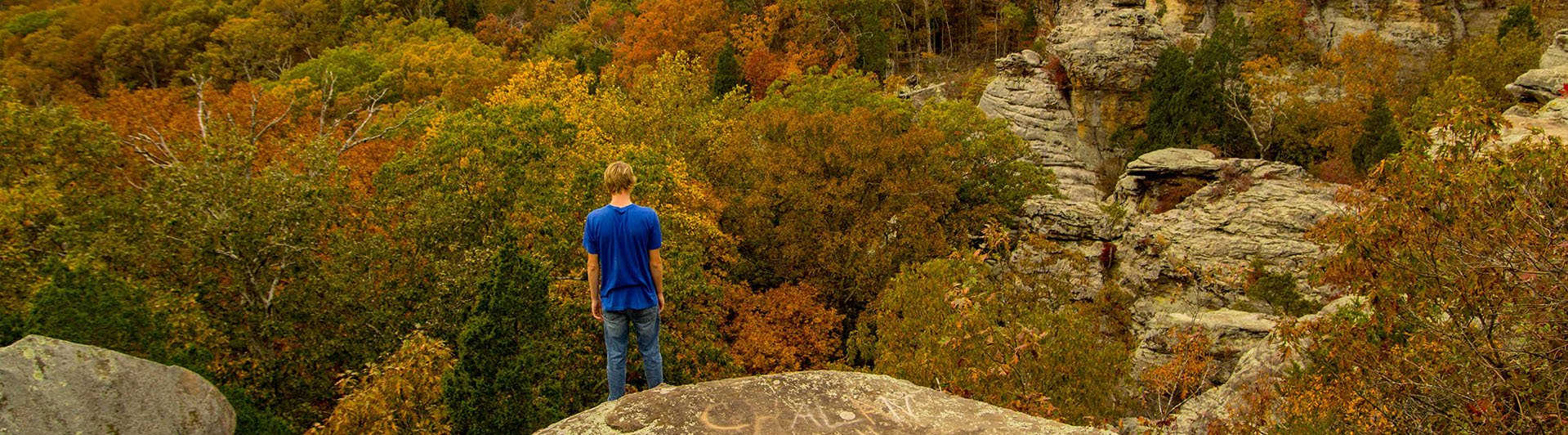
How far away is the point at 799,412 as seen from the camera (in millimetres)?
6238

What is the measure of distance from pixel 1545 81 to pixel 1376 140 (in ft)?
16.9

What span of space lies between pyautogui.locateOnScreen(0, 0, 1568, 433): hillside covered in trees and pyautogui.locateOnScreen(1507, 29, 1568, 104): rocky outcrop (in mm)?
356

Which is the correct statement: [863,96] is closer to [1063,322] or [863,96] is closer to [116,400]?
[1063,322]

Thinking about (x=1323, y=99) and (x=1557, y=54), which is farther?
(x=1323, y=99)

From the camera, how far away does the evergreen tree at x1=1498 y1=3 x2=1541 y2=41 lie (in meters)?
37.6

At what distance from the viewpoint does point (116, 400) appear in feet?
28.9

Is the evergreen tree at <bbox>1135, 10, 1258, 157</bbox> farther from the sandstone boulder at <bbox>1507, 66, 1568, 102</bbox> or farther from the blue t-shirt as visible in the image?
the blue t-shirt

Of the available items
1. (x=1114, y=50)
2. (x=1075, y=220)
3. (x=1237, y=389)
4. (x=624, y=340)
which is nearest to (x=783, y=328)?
(x=1075, y=220)

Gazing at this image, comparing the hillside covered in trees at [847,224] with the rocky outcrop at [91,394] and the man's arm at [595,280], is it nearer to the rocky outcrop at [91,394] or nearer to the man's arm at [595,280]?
the rocky outcrop at [91,394]

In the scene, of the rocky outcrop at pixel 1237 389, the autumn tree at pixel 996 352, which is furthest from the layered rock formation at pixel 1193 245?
the autumn tree at pixel 996 352

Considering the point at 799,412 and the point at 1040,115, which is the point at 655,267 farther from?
the point at 1040,115

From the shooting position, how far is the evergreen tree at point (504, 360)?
1034 cm

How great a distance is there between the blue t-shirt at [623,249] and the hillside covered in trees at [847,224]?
3.71 metres

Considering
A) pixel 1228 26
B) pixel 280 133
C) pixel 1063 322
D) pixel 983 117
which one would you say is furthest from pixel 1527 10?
pixel 280 133
